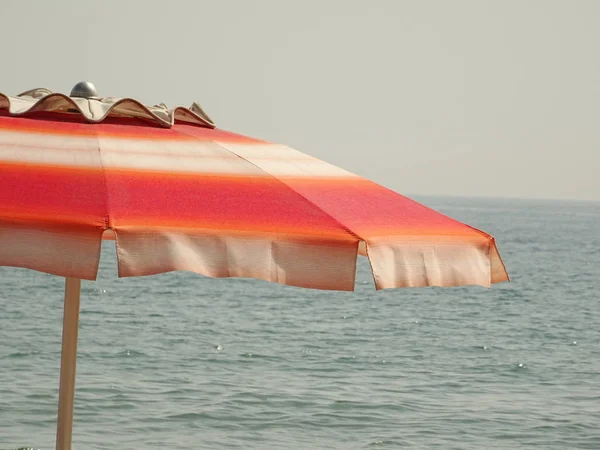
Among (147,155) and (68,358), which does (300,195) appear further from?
(68,358)

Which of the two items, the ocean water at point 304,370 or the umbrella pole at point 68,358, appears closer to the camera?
the umbrella pole at point 68,358

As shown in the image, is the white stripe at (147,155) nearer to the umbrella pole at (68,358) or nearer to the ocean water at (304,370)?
the umbrella pole at (68,358)

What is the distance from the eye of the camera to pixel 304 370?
20281 millimetres

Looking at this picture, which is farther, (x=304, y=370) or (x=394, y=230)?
(x=304, y=370)

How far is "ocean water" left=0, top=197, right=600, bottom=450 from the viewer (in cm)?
1396

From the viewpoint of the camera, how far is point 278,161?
417 centimetres

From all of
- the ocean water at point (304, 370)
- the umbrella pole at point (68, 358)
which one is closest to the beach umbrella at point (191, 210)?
the umbrella pole at point (68, 358)

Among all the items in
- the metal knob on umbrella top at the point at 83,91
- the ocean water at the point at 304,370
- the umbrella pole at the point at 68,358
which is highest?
the metal knob on umbrella top at the point at 83,91

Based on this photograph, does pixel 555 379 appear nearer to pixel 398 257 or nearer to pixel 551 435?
pixel 551 435

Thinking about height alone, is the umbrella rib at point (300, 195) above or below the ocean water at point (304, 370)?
above

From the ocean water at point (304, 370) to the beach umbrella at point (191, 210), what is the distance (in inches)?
369

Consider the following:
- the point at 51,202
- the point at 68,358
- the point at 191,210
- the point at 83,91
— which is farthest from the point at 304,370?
the point at 51,202

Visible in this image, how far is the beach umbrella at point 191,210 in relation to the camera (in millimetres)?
3254

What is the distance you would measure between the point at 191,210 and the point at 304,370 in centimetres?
1706
